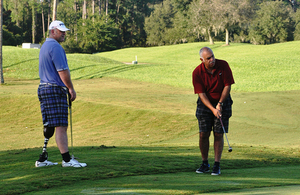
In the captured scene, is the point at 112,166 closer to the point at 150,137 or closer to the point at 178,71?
the point at 150,137

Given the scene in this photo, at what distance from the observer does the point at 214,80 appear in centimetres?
624

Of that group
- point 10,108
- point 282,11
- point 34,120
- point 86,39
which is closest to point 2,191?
point 34,120

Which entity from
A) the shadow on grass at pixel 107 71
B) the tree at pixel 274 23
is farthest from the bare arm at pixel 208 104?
the tree at pixel 274 23

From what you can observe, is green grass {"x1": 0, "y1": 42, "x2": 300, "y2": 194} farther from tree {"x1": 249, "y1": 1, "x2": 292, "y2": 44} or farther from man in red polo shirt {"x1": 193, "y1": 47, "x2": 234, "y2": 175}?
tree {"x1": 249, "y1": 1, "x2": 292, "y2": 44}

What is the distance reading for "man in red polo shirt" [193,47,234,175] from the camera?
6.16 m

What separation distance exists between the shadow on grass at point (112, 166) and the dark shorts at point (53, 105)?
2.61 ft

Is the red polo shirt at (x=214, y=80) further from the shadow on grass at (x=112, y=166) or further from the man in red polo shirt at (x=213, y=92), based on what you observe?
the shadow on grass at (x=112, y=166)

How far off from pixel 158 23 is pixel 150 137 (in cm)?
8239

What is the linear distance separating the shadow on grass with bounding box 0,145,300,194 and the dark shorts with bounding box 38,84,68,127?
796mm

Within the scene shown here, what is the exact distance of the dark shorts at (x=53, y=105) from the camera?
20.2 ft

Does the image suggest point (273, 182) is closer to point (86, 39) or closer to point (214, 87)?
point (214, 87)

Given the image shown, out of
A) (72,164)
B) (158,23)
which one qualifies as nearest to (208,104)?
(72,164)

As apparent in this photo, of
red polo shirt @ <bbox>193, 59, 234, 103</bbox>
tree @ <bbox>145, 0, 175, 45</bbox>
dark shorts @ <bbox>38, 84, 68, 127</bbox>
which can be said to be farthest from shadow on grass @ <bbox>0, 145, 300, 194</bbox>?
tree @ <bbox>145, 0, 175, 45</bbox>

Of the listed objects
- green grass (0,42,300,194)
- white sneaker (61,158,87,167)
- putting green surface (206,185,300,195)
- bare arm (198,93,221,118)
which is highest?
bare arm (198,93,221,118)
